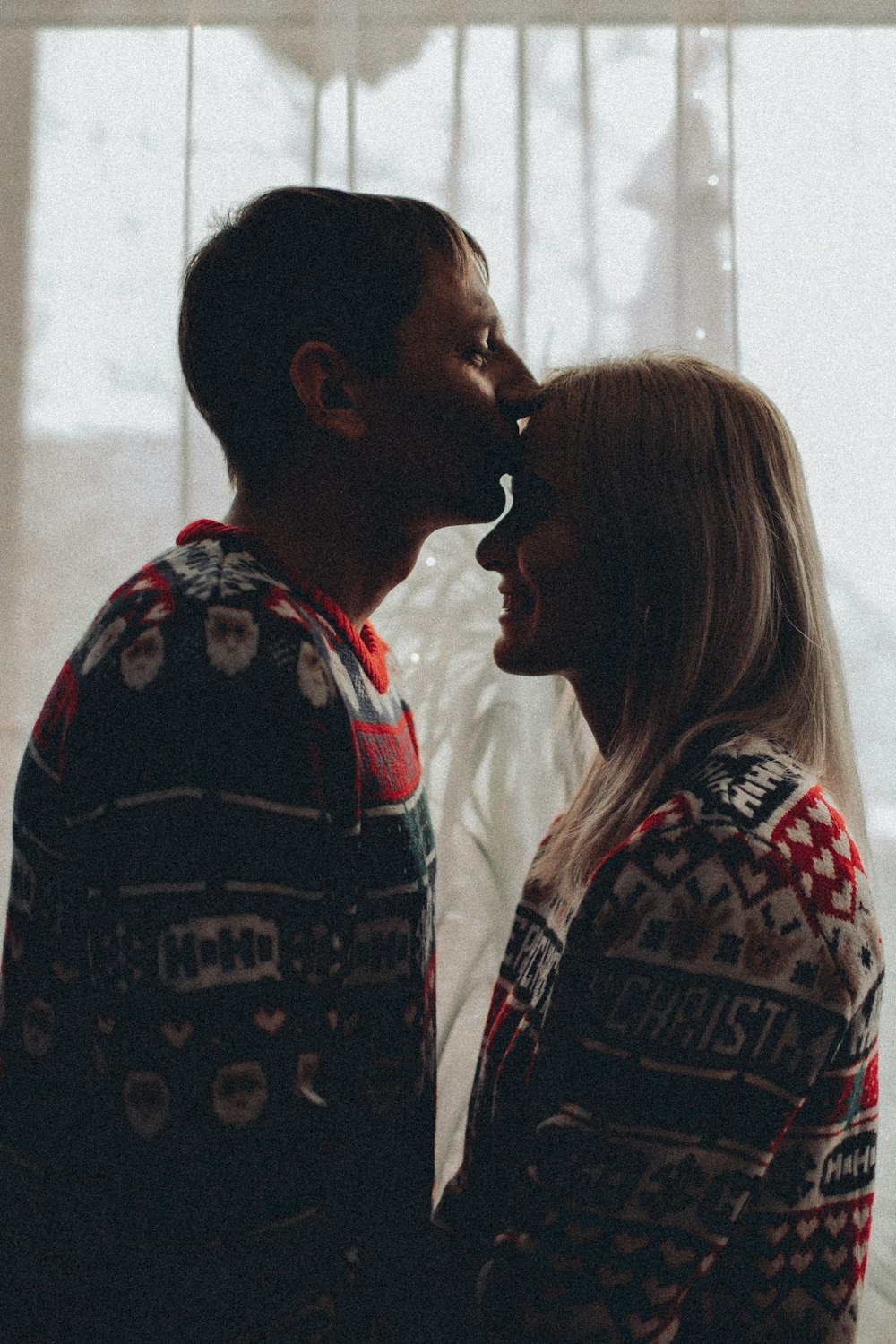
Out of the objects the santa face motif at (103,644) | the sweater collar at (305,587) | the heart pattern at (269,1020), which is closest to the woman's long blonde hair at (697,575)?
the sweater collar at (305,587)

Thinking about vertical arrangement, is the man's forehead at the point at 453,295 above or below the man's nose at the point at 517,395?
above

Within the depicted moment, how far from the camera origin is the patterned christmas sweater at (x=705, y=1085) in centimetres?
74

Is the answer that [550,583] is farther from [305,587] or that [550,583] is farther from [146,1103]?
[146,1103]

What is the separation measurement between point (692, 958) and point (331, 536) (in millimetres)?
475

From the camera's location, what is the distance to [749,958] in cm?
74

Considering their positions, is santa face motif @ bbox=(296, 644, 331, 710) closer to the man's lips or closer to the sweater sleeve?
the sweater sleeve

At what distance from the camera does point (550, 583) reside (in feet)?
3.44

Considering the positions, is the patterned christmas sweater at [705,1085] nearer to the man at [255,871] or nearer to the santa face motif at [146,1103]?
the man at [255,871]

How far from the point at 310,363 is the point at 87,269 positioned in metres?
1.10

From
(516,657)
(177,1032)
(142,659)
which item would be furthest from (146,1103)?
(516,657)

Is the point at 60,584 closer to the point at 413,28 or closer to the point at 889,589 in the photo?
the point at 413,28

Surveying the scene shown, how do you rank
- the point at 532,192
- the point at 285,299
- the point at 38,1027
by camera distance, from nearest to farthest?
the point at 38,1027 → the point at 285,299 → the point at 532,192

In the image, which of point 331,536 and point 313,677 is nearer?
point 313,677

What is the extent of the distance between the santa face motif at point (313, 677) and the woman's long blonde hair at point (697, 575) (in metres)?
0.29
